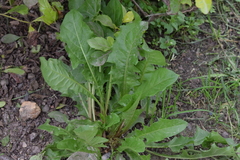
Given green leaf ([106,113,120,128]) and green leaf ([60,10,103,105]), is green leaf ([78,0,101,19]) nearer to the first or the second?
green leaf ([60,10,103,105])

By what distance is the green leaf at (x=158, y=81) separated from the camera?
1.24 m

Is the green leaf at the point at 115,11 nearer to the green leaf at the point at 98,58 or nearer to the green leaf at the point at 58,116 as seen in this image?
the green leaf at the point at 98,58

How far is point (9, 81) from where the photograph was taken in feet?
5.40

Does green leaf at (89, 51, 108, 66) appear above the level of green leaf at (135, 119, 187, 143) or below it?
above

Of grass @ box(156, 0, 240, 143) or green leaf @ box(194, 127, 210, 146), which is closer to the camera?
green leaf @ box(194, 127, 210, 146)

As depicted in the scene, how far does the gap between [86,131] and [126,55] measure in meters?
0.46

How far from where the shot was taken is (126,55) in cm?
130

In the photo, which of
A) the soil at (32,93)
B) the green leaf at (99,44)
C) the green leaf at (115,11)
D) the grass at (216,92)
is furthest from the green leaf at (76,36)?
the grass at (216,92)

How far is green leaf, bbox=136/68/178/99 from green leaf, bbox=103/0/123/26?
41 centimetres

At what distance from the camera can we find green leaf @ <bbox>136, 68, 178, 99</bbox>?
4.06ft

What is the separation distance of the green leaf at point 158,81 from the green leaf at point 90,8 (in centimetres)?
50

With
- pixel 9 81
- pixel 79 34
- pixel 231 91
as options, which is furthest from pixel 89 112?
pixel 231 91

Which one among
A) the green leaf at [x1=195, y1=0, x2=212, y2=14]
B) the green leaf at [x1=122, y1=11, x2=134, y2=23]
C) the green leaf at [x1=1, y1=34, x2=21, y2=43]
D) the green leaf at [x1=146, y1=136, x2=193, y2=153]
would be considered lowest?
the green leaf at [x1=146, y1=136, x2=193, y2=153]

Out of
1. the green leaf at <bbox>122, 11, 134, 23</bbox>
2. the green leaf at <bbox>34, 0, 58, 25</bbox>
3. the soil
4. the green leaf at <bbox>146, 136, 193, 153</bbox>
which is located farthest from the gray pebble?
the green leaf at <bbox>146, 136, 193, 153</bbox>
